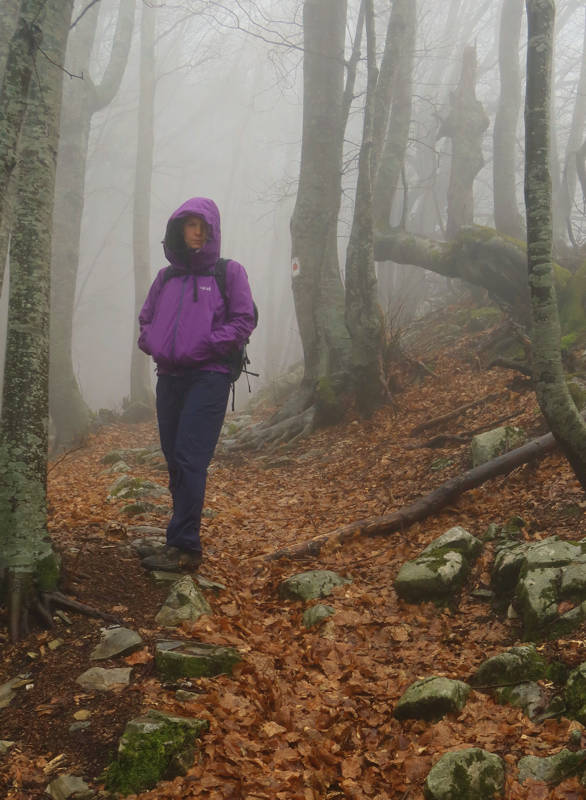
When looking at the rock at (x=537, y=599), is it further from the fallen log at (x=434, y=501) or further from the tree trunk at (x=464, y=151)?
the tree trunk at (x=464, y=151)

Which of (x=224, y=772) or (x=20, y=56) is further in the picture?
(x=20, y=56)

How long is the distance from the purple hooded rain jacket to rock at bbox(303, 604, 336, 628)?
1.67m

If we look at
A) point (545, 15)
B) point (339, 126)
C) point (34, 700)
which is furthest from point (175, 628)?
point (339, 126)

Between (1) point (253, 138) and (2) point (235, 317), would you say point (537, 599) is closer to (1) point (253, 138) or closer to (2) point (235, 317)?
(2) point (235, 317)

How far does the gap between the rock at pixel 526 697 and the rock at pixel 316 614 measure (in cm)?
124

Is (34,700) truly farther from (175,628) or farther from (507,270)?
(507,270)

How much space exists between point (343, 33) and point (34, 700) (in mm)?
10802

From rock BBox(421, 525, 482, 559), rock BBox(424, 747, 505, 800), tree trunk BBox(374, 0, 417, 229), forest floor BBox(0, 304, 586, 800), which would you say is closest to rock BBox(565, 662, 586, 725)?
forest floor BBox(0, 304, 586, 800)

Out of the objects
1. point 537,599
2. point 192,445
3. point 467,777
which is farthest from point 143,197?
point 467,777

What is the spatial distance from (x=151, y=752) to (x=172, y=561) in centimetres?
183

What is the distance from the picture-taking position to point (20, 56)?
360cm

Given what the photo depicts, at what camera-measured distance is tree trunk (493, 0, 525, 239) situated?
39.9ft

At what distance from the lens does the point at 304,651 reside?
366 centimetres

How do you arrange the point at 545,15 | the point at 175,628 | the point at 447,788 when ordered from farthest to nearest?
the point at 545,15 < the point at 175,628 < the point at 447,788
